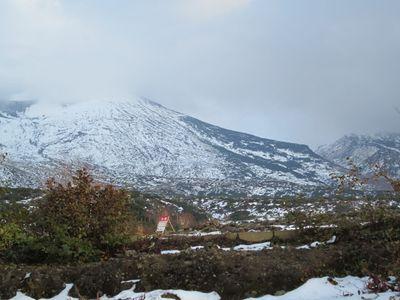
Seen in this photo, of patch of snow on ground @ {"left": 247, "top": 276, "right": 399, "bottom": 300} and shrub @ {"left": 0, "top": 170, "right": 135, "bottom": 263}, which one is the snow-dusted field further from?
shrub @ {"left": 0, "top": 170, "right": 135, "bottom": 263}

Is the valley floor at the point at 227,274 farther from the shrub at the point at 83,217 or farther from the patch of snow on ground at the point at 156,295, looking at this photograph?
the shrub at the point at 83,217

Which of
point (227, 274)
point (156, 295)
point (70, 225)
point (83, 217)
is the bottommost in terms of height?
point (156, 295)

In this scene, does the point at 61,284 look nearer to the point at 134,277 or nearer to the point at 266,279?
the point at 134,277

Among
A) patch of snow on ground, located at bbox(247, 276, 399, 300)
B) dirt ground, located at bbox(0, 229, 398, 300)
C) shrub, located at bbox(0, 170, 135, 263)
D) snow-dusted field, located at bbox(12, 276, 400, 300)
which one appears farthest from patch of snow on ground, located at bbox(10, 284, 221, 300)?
shrub, located at bbox(0, 170, 135, 263)

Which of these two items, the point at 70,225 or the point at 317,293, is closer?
the point at 317,293

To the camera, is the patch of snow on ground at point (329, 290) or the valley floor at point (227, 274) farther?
the valley floor at point (227, 274)

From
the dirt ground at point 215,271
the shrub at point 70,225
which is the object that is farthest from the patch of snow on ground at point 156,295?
the shrub at point 70,225

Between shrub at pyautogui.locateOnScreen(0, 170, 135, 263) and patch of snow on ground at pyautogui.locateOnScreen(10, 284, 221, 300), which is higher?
shrub at pyautogui.locateOnScreen(0, 170, 135, 263)

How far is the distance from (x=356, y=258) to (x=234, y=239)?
4.52 m

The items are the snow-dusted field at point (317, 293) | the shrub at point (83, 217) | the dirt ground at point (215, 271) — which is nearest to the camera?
the snow-dusted field at point (317, 293)

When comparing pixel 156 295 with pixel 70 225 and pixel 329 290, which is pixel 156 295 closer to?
pixel 329 290

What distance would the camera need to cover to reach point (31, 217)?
1398 centimetres

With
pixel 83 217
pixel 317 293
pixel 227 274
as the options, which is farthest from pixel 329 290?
pixel 83 217

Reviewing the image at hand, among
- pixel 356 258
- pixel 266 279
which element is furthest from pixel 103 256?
pixel 356 258
